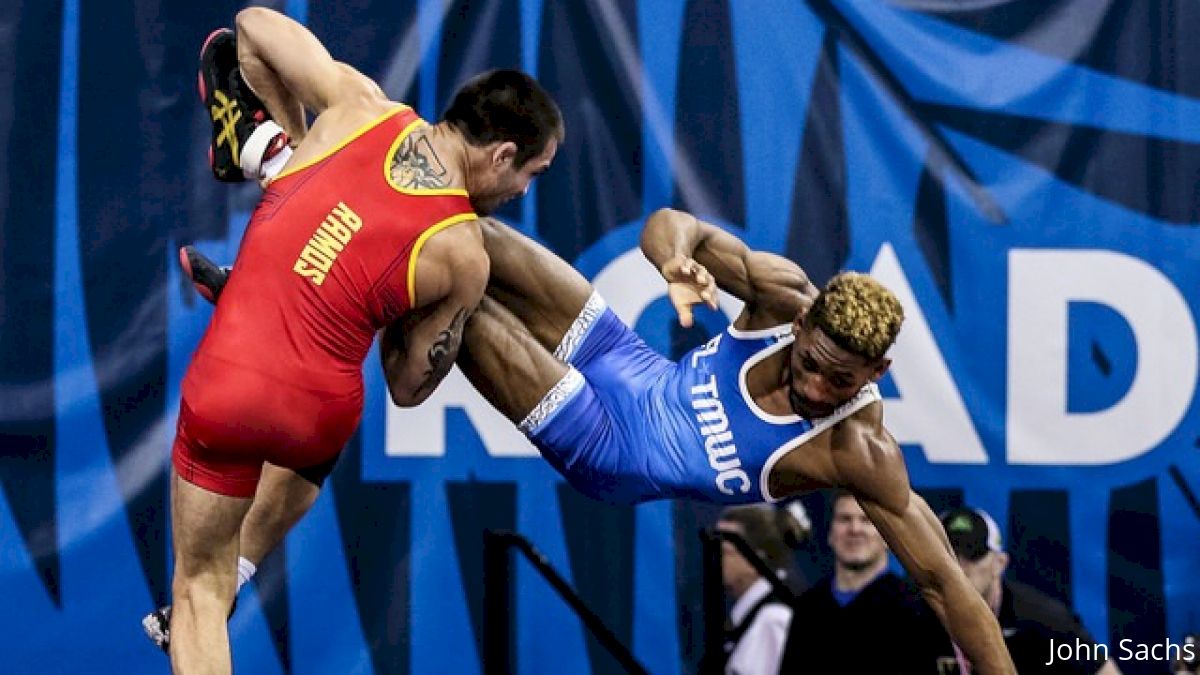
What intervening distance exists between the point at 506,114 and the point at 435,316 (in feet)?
1.58

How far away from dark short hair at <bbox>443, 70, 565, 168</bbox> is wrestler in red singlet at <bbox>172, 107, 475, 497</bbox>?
0.40ft

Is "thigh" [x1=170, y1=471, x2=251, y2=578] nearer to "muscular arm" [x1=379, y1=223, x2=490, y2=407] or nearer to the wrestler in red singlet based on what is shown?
the wrestler in red singlet

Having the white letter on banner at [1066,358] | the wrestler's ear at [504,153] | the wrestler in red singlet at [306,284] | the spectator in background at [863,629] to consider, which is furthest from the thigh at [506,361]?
the white letter on banner at [1066,358]

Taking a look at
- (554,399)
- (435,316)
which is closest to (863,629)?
(554,399)

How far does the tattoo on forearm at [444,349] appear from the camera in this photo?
171 inches

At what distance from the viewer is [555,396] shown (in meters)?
4.74

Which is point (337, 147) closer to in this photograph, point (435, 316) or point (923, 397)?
point (435, 316)

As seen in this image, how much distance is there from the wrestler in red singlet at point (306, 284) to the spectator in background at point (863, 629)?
1.61m

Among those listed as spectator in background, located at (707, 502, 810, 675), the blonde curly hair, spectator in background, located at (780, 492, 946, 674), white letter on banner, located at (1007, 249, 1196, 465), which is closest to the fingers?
the blonde curly hair

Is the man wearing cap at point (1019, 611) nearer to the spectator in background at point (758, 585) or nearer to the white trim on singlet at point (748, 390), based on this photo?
the spectator in background at point (758, 585)

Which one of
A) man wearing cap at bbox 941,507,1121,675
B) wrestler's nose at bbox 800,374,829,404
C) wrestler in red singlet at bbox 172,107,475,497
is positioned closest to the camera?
wrestler in red singlet at bbox 172,107,475,497

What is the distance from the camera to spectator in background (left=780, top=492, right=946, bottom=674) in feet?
17.0

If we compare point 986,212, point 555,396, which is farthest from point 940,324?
point 555,396

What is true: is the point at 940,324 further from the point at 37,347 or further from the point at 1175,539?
the point at 37,347
